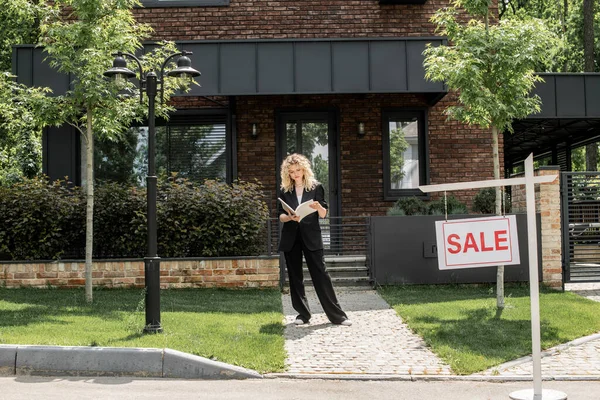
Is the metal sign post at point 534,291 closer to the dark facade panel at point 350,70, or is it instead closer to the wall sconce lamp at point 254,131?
the dark facade panel at point 350,70

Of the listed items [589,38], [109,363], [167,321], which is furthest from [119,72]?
[589,38]

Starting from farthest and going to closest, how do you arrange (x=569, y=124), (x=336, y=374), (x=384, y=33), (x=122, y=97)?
(x=569, y=124)
(x=384, y=33)
(x=122, y=97)
(x=336, y=374)

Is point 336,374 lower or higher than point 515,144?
lower

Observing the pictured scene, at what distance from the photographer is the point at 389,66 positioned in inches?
563

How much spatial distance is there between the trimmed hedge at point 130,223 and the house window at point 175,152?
311cm

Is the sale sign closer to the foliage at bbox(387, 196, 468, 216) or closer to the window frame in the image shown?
the foliage at bbox(387, 196, 468, 216)

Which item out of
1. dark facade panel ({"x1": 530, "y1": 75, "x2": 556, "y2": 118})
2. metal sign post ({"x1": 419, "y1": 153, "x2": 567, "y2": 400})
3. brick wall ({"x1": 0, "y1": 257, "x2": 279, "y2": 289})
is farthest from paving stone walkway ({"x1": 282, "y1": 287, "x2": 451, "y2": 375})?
dark facade panel ({"x1": 530, "y1": 75, "x2": 556, "y2": 118})

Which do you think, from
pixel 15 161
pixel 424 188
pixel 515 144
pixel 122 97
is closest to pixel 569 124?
pixel 515 144

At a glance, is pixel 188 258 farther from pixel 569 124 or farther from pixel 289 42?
pixel 569 124

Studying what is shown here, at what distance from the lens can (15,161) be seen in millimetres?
25906

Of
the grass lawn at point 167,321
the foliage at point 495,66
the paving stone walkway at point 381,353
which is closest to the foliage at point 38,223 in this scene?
the grass lawn at point 167,321

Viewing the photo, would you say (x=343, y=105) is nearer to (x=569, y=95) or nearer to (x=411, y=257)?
(x=411, y=257)

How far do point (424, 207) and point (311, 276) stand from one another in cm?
574

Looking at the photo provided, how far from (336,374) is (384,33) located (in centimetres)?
→ 1100
